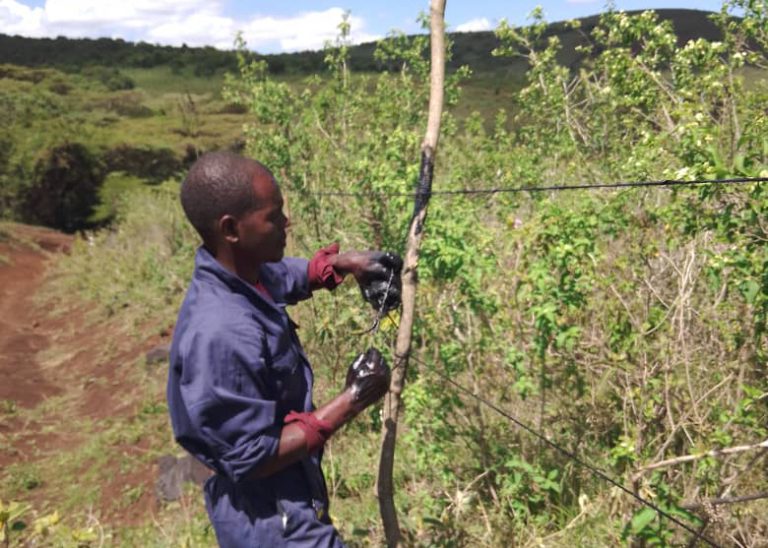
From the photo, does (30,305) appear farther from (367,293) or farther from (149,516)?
(367,293)

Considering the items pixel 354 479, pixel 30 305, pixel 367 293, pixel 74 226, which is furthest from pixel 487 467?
pixel 74 226

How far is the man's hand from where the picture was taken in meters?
2.03

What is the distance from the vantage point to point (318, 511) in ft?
5.85

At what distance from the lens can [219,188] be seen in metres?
1.58

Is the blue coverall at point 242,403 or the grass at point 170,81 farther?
the grass at point 170,81

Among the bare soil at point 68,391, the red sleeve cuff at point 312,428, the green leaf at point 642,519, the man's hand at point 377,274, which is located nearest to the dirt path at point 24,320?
the bare soil at point 68,391

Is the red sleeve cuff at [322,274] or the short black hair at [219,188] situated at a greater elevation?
the short black hair at [219,188]

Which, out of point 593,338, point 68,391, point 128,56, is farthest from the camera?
point 128,56

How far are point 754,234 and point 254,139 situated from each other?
479 centimetres

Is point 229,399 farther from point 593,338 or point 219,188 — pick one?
point 593,338

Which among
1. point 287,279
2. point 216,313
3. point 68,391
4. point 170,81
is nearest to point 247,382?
point 216,313

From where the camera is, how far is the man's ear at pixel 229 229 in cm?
161

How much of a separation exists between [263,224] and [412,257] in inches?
23.0

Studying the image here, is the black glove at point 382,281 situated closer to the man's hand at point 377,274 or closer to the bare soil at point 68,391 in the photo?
the man's hand at point 377,274
